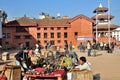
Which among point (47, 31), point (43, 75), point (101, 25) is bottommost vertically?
point (43, 75)

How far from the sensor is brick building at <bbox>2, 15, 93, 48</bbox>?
216 feet

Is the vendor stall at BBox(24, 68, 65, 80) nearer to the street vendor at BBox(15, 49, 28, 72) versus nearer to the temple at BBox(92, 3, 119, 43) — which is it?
the street vendor at BBox(15, 49, 28, 72)

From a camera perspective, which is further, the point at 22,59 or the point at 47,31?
the point at 47,31

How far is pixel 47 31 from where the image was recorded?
67562mm

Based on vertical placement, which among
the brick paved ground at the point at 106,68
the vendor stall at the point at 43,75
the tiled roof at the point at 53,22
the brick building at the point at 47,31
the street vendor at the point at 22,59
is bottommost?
the brick paved ground at the point at 106,68

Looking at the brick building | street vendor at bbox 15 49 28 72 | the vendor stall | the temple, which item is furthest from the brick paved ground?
the temple

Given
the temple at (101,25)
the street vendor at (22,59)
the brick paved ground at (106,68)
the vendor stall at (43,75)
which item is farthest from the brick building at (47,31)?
the vendor stall at (43,75)

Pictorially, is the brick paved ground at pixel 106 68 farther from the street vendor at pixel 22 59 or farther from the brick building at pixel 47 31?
the brick building at pixel 47 31

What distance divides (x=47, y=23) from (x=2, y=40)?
35.2 feet

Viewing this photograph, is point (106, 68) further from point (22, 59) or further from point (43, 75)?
point (43, 75)

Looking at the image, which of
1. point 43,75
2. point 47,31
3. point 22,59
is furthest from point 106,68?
point 47,31

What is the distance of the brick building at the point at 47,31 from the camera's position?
65812 millimetres

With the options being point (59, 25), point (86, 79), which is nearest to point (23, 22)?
point (59, 25)

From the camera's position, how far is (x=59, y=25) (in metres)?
Result: 67.7
